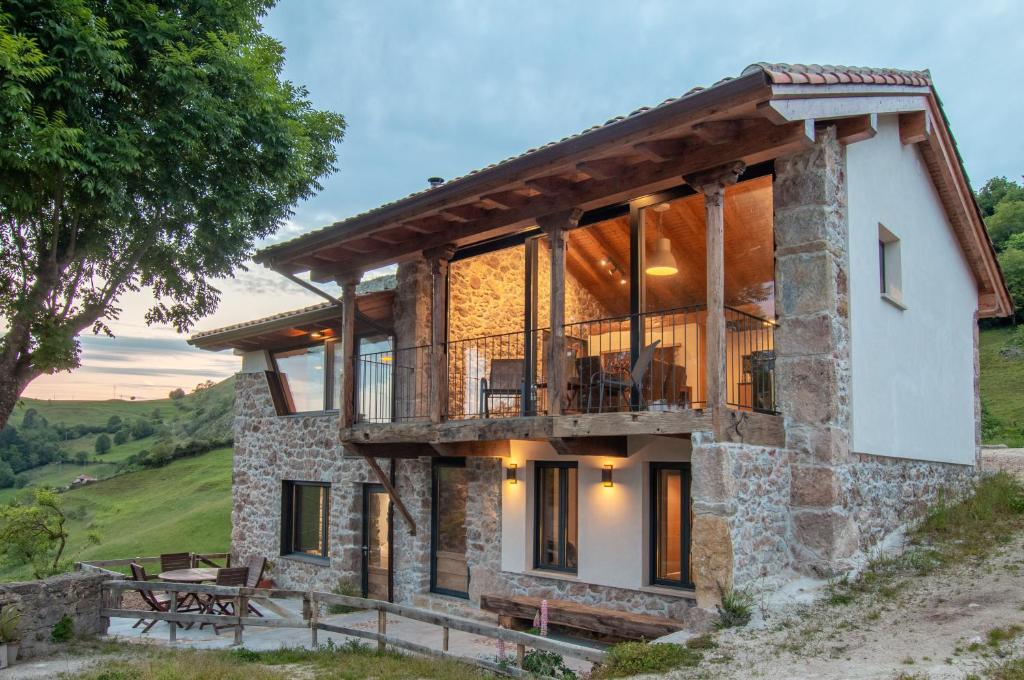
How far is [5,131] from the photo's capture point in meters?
7.90

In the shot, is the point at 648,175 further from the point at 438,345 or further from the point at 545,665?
the point at 545,665

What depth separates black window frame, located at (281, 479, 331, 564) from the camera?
543 inches

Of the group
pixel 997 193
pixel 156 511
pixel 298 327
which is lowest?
pixel 156 511

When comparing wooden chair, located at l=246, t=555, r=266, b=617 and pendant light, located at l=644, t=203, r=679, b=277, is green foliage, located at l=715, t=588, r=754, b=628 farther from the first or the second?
wooden chair, located at l=246, t=555, r=266, b=617

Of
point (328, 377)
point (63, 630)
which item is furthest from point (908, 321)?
point (63, 630)

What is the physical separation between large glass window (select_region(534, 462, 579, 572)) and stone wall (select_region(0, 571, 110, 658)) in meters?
5.84

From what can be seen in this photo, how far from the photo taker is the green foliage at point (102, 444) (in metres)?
45.6

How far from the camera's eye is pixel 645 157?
8.17 m

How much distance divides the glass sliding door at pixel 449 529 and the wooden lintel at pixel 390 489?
35 centimetres

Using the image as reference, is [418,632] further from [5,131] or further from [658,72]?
[658,72]

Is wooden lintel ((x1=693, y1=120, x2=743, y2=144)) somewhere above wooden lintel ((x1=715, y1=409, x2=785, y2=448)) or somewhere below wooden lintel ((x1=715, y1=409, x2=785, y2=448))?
above

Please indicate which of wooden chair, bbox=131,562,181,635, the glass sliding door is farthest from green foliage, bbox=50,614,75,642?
the glass sliding door

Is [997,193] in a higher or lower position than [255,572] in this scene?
higher

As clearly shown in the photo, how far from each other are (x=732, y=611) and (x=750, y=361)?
3.05 metres
